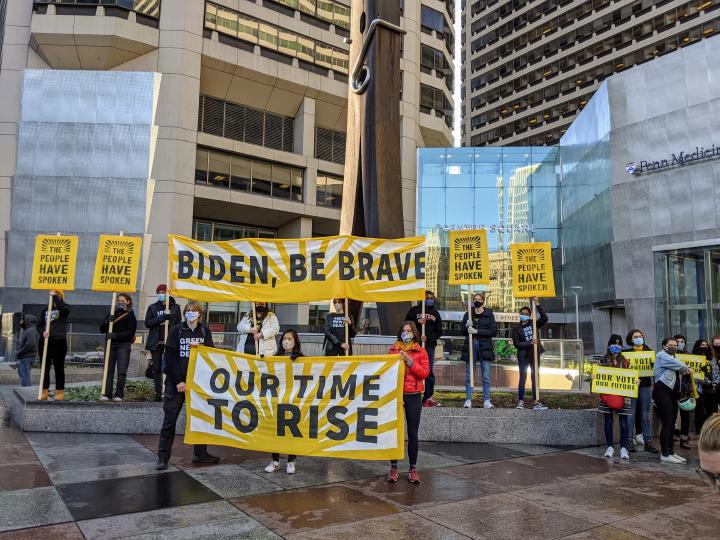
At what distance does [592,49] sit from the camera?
211 ft

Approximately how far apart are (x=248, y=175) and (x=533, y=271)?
31.4 meters

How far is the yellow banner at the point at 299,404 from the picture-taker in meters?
7.28

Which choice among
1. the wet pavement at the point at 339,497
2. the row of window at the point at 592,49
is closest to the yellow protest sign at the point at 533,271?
the wet pavement at the point at 339,497

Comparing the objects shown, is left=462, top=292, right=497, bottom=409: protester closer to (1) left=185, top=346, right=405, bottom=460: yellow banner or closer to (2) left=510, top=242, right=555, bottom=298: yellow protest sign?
(2) left=510, top=242, right=555, bottom=298: yellow protest sign

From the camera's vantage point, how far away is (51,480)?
263 inches

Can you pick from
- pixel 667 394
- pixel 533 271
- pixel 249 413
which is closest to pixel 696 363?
pixel 667 394

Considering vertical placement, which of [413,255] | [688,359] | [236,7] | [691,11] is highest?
[691,11]

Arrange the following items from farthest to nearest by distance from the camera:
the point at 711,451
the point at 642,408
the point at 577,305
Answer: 1. the point at 577,305
2. the point at 642,408
3. the point at 711,451

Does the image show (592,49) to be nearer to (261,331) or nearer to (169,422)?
(261,331)

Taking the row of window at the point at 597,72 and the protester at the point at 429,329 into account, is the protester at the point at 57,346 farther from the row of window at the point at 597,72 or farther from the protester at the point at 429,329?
the row of window at the point at 597,72

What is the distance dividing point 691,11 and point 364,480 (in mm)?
63260

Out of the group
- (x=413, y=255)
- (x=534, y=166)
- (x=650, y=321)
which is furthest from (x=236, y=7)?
(x=413, y=255)

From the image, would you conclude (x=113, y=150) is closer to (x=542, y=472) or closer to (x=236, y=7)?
(x=236, y=7)

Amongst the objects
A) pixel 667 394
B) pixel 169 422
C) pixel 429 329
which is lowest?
pixel 169 422
